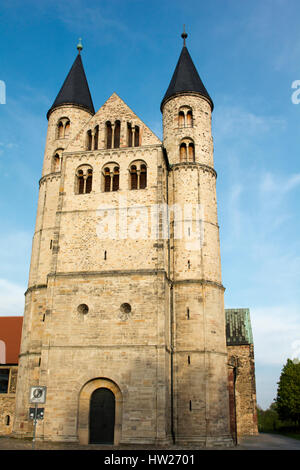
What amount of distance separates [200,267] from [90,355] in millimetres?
8511

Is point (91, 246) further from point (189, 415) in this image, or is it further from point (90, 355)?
point (189, 415)

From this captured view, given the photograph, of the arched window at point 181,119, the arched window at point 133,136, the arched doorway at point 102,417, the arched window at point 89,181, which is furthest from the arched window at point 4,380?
the arched window at point 181,119

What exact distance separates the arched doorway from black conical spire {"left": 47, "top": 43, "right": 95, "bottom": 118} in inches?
826

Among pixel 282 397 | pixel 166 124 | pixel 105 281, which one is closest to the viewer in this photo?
pixel 105 281

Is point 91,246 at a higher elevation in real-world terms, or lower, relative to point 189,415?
higher

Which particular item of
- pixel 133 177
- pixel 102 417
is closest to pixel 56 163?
pixel 133 177

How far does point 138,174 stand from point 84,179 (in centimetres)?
A: 355

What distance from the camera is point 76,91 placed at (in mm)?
35594

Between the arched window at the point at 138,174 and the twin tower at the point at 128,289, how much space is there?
0.22 ft

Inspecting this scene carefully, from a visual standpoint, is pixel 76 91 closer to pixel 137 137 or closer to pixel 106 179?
pixel 137 137

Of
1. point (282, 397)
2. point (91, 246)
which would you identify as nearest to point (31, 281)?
point (91, 246)

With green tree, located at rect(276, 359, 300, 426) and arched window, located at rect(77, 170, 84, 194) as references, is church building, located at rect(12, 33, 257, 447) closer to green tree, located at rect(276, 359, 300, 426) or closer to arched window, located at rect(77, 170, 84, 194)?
arched window, located at rect(77, 170, 84, 194)

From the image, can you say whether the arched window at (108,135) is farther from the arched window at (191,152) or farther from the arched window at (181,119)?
the arched window at (191,152)

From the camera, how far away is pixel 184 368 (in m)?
26.6
